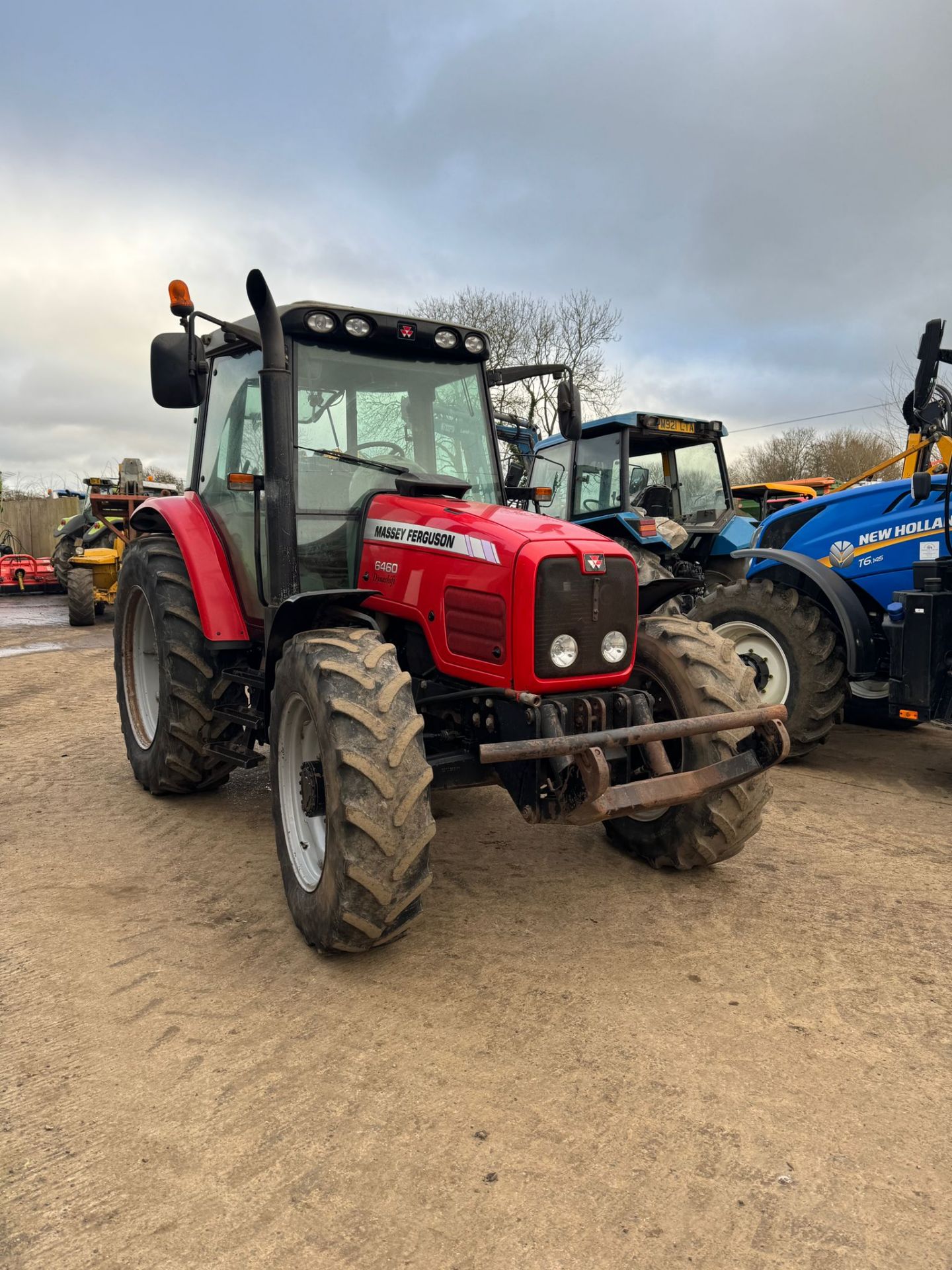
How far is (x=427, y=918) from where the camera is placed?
340 cm

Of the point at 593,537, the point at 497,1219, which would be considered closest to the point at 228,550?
the point at 593,537

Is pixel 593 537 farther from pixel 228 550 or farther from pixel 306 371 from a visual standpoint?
pixel 228 550

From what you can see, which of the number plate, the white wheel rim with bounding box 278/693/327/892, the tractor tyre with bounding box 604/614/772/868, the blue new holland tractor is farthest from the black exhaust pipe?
the number plate

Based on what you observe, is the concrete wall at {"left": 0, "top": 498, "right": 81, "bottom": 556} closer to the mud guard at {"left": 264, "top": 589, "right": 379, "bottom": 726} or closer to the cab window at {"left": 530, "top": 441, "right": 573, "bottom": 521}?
the cab window at {"left": 530, "top": 441, "right": 573, "bottom": 521}

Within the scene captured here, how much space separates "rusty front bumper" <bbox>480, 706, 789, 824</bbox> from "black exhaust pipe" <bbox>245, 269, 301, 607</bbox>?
43.0 inches

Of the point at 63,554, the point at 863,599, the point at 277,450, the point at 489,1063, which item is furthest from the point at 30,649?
the point at 489,1063

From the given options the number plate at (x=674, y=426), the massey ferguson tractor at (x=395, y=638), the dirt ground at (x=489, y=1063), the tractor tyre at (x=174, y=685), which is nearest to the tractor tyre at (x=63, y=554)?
the number plate at (x=674, y=426)

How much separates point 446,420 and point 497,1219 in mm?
3122

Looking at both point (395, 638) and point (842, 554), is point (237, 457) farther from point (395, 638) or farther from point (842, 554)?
point (842, 554)

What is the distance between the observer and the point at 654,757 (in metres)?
3.26

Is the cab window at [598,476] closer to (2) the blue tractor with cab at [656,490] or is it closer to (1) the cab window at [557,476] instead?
(2) the blue tractor with cab at [656,490]

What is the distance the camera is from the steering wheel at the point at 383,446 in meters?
3.84

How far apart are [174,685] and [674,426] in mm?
5668

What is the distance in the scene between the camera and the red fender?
4.16 metres
